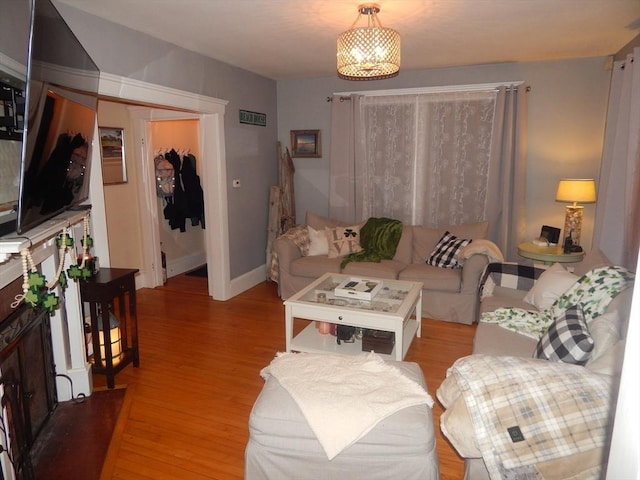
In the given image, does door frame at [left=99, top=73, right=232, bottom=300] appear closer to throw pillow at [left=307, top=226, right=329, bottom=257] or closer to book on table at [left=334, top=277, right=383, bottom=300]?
throw pillow at [left=307, top=226, right=329, bottom=257]

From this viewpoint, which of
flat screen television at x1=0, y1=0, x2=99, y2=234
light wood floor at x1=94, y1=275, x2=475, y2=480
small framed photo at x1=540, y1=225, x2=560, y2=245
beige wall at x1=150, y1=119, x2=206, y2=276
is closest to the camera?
flat screen television at x1=0, y1=0, x2=99, y2=234

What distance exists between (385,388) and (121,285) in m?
1.82

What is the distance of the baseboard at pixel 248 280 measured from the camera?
472 centimetres

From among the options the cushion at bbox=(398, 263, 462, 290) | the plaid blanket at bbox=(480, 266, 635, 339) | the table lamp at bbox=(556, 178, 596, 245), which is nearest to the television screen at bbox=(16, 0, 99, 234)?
the plaid blanket at bbox=(480, 266, 635, 339)

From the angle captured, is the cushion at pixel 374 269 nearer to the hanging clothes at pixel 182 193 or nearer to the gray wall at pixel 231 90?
the gray wall at pixel 231 90

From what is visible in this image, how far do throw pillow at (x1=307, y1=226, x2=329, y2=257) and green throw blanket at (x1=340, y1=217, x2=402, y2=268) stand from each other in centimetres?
27

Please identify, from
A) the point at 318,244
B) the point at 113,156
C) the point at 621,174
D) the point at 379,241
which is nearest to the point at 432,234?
the point at 379,241

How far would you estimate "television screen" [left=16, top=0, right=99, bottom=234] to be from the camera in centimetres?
144

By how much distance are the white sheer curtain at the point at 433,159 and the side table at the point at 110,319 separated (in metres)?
2.81

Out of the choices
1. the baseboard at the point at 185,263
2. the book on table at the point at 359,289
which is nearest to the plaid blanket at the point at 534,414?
the book on table at the point at 359,289

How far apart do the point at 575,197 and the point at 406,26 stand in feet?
6.93

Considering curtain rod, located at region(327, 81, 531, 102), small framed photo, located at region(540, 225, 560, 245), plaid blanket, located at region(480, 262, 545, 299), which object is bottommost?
plaid blanket, located at region(480, 262, 545, 299)

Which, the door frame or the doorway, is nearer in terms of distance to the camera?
the door frame

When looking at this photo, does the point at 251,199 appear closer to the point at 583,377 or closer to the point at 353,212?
the point at 353,212
